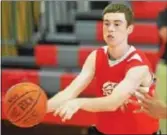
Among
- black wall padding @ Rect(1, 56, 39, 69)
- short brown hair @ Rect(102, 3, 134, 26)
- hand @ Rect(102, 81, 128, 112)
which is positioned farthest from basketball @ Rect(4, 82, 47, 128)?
black wall padding @ Rect(1, 56, 39, 69)

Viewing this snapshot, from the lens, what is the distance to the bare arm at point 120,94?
3.78 feet

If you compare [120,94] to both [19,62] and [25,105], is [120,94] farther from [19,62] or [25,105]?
[19,62]

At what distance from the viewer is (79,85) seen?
4.01 ft

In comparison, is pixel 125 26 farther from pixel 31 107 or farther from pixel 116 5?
pixel 31 107

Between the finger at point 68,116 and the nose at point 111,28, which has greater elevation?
the nose at point 111,28

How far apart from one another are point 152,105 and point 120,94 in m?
0.08

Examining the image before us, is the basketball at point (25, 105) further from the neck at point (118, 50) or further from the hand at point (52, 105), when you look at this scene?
the neck at point (118, 50)

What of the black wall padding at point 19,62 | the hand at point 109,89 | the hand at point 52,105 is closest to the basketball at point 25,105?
the hand at point 52,105

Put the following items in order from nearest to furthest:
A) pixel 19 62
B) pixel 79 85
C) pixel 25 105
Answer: pixel 25 105, pixel 79 85, pixel 19 62

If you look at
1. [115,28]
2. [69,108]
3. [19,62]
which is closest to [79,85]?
[69,108]

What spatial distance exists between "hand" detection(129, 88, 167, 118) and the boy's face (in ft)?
0.45

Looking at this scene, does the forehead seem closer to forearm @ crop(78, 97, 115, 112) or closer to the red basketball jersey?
the red basketball jersey

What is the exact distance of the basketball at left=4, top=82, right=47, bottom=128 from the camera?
1117mm

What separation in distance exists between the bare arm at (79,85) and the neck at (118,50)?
2.2 inches
